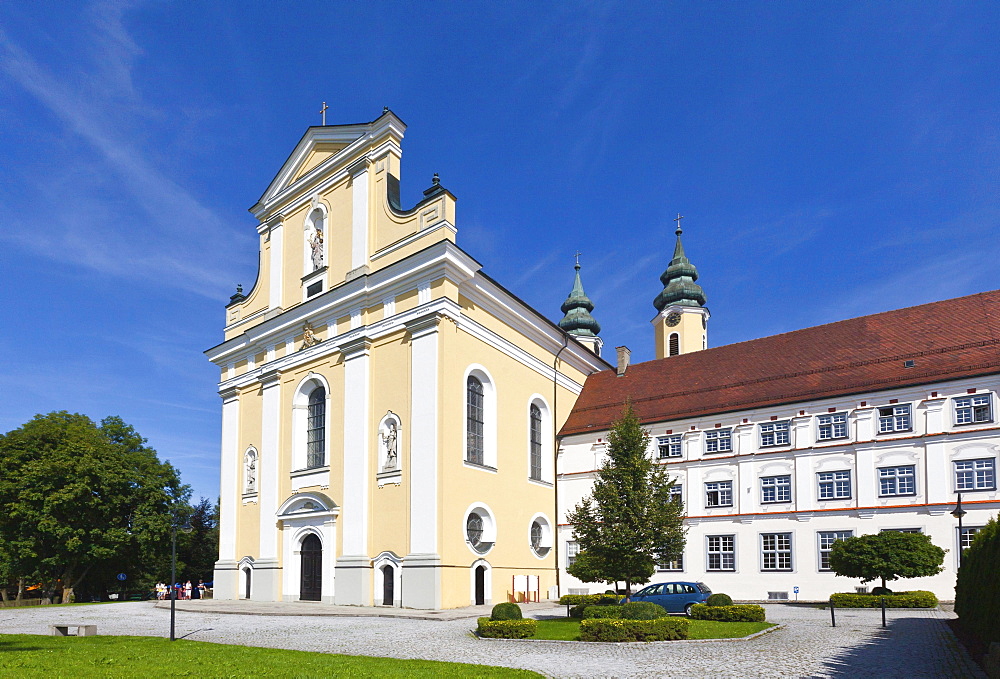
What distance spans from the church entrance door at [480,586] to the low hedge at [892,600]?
12.1m

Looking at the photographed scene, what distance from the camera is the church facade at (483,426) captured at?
27.8 metres

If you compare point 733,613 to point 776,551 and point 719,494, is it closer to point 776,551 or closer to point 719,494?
point 776,551

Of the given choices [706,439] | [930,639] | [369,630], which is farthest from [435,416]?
[930,639]

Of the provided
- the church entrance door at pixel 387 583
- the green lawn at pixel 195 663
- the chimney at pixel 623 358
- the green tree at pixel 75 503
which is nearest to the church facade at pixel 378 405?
the church entrance door at pixel 387 583

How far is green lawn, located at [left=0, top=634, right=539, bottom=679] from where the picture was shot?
1175 centimetres

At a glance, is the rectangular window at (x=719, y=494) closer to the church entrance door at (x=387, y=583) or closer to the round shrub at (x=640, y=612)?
the church entrance door at (x=387, y=583)

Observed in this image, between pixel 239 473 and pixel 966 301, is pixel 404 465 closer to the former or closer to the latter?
pixel 239 473

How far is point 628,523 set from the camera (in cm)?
2227

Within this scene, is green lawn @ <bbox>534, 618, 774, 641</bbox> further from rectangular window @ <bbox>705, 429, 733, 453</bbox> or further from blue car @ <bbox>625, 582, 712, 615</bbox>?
rectangular window @ <bbox>705, 429, 733, 453</bbox>

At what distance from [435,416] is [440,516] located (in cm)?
356

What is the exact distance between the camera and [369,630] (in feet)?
64.8

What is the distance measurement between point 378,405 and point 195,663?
17613 millimetres

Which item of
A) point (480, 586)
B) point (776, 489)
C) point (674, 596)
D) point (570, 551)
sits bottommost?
point (480, 586)

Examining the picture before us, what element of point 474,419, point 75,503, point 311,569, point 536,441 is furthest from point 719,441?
point 75,503
